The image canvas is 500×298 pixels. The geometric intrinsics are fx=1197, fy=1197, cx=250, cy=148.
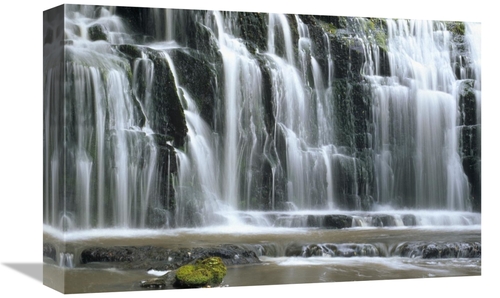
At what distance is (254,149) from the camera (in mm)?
20281

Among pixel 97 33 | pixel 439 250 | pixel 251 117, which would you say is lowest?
pixel 439 250

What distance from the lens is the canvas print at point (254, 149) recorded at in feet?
62.3

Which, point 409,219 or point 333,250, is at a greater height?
point 409,219

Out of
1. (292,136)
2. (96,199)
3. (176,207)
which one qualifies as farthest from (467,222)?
(96,199)

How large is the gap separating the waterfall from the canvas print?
3 cm

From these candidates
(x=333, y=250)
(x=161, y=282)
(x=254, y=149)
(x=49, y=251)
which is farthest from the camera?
(x=333, y=250)

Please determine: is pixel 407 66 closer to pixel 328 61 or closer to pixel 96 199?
pixel 328 61

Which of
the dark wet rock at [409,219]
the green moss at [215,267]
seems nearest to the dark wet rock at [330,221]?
the dark wet rock at [409,219]

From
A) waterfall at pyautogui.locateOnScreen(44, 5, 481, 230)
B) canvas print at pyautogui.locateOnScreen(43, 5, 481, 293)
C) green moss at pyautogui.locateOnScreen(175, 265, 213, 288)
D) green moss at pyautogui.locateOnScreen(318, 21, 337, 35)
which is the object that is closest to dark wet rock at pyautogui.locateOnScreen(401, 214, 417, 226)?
canvas print at pyautogui.locateOnScreen(43, 5, 481, 293)

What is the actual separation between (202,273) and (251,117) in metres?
2.86

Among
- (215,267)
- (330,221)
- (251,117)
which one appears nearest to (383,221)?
(330,221)

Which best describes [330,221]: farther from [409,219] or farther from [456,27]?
[456,27]

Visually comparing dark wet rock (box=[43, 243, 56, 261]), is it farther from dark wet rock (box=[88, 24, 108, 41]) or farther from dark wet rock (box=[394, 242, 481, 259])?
dark wet rock (box=[394, 242, 481, 259])

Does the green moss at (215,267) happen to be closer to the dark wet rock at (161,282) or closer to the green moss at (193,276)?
the green moss at (193,276)
